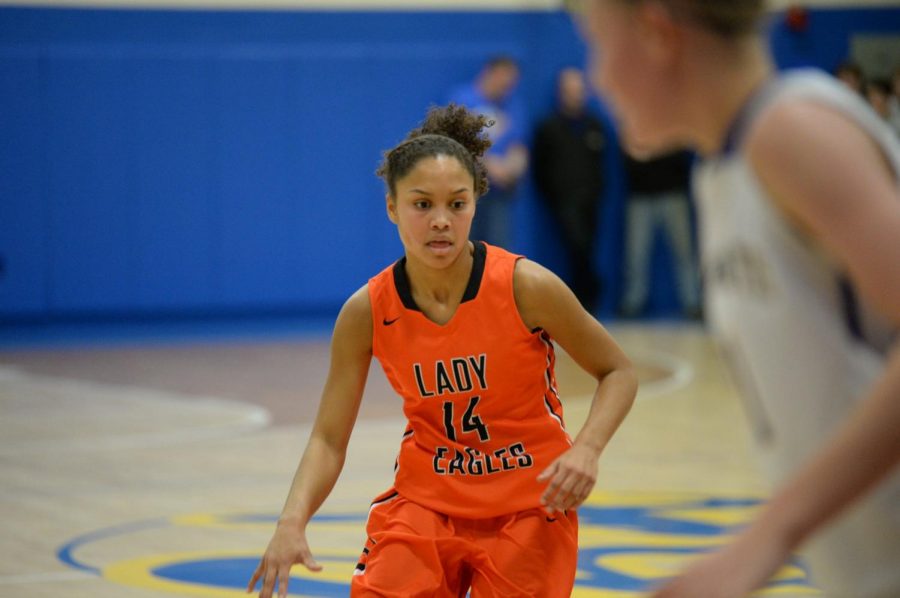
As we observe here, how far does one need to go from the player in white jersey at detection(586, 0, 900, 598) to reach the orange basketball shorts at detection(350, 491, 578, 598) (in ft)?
6.23

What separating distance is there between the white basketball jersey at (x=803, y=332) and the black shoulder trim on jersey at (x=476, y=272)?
2021 millimetres

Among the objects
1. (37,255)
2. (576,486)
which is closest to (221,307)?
(37,255)

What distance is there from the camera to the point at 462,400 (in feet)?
12.0

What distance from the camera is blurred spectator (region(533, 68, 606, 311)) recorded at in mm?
15023

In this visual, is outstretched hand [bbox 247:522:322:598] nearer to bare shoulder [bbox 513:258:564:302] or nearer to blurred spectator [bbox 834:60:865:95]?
bare shoulder [bbox 513:258:564:302]

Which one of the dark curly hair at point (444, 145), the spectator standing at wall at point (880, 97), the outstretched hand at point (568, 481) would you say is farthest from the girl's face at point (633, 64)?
the spectator standing at wall at point (880, 97)

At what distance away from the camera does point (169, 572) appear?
548cm

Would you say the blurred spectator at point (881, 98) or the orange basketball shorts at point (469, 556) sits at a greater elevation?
the blurred spectator at point (881, 98)

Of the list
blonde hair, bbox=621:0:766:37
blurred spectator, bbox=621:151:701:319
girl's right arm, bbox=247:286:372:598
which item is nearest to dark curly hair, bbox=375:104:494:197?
girl's right arm, bbox=247:286:372:598

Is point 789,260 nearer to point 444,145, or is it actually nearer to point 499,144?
point 444,145

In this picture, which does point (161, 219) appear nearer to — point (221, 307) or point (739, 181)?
point (221, 307)

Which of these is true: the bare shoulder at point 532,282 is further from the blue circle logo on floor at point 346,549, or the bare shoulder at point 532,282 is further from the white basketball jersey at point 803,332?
the white basketball jersey at point 803,332

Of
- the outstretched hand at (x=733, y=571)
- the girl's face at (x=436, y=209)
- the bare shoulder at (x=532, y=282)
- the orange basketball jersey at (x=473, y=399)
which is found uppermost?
the girl's face at (x=436, y=209)

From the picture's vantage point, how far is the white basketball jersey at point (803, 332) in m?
1.58
